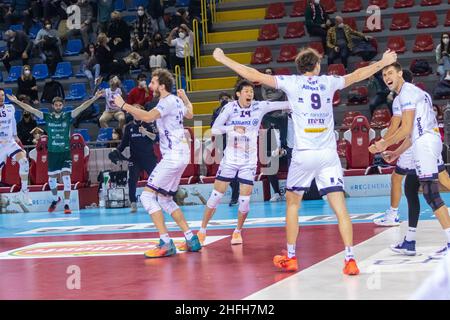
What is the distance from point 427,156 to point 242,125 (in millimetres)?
2848

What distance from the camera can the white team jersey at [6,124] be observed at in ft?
52.7

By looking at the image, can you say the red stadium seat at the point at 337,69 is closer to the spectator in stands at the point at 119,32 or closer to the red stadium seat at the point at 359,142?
the red stadium seat at the point at 359,142

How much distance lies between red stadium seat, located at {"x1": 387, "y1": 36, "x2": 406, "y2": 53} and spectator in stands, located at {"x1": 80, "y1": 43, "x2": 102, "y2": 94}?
841 cm

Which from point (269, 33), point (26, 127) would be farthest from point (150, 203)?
point (269, 33)

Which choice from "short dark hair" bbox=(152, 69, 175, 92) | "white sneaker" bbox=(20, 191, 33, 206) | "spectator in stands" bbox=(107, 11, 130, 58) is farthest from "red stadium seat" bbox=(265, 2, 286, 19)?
"short dark hair" bbox=(152, 69, 175, 92)

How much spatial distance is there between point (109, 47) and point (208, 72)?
3011mm

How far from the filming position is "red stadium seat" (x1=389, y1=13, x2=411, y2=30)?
21969mm

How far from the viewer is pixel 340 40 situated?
21359 mm

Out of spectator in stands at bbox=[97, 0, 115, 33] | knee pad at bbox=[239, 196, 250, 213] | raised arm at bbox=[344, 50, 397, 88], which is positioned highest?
spectator in stands at bbox=[97, 0, 115, 33]

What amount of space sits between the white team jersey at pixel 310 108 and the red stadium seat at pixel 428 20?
15.1 m

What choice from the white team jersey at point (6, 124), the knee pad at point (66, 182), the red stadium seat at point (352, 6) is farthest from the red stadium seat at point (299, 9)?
the white team jersey at point (6, 124)

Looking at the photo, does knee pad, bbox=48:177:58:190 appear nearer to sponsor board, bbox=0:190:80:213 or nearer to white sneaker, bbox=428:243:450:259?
sponsor board, bbox=0:190:80:213
